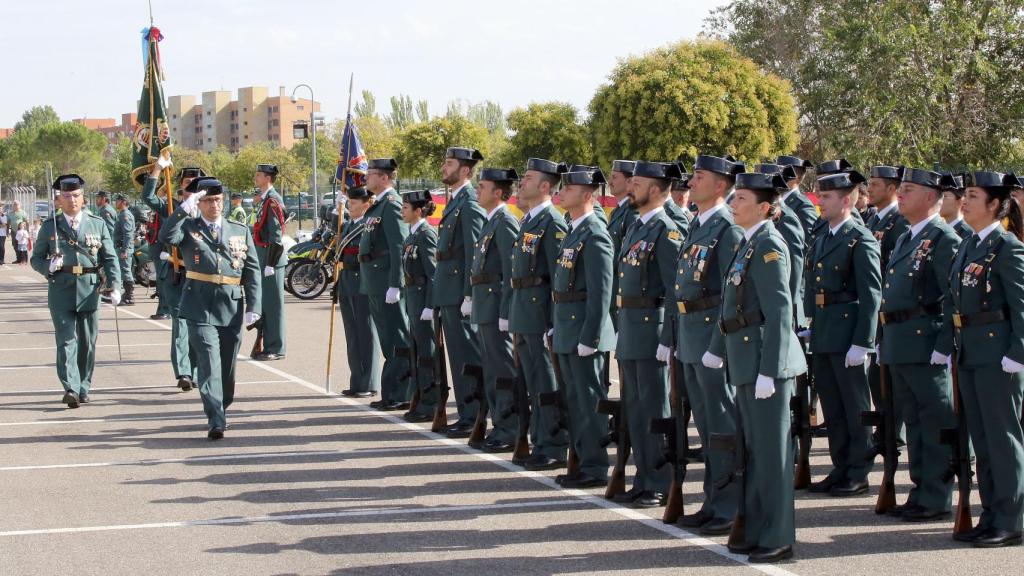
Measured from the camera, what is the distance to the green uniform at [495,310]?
30.7 ft

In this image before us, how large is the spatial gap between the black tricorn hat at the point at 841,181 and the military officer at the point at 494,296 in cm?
231

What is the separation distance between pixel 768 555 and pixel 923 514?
145 cm

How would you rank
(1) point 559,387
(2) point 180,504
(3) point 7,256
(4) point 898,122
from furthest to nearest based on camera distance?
(3) point 7,256 < (4) point 898,122 < (1) point 559,387 < (2) point 180,504

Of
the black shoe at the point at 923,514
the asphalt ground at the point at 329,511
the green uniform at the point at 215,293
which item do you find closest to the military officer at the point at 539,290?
the asphalt ground at the point at 329,511

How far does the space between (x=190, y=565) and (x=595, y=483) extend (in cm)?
281

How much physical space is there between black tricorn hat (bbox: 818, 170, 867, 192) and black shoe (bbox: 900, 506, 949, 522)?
2.19 metres

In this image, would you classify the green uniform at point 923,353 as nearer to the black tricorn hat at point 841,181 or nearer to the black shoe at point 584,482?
the black tricorn hat at point 841,181

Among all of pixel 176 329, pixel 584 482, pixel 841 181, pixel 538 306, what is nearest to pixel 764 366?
pixel 584 482

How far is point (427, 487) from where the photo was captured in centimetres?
818

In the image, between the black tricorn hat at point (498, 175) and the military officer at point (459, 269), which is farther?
the military officer at point (459, 269)

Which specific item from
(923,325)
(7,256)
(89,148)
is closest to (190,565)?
(923,325)

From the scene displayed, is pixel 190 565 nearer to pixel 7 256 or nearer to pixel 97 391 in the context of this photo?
pixel 97 391

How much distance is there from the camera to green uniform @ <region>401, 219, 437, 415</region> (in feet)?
35.2

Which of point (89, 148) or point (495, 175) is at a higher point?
point (89, 148)
